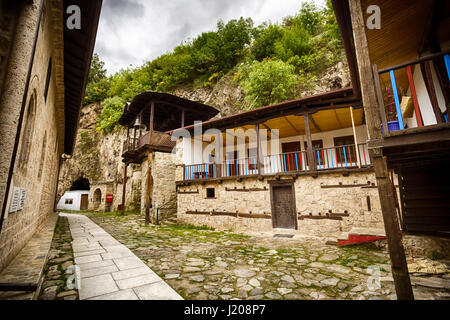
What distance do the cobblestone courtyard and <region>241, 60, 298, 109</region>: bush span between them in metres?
11.4

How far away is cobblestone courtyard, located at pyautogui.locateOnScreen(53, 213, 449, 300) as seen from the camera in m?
2.96

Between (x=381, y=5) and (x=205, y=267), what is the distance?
20.9ft

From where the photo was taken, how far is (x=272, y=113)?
9.56m

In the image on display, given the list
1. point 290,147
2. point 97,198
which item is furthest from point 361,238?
point 97,198

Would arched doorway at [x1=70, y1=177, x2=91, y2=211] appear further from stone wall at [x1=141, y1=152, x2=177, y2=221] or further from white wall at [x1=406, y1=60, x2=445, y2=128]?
white wall at [x1=406, y1=60, x2=445, y2=128]

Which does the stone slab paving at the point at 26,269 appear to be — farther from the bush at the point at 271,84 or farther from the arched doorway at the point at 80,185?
the arched doorway at the point at 80,185

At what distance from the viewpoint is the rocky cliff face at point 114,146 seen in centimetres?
1809

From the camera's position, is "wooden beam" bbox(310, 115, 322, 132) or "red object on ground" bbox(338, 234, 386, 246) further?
"wooden beam" bbox(310, 115, 322, 132)

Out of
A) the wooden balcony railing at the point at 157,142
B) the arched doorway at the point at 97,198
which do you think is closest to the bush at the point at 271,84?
the wooden balcony railing at the point at 157,142

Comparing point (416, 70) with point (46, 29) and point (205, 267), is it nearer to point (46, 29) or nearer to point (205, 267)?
point (205, 267)

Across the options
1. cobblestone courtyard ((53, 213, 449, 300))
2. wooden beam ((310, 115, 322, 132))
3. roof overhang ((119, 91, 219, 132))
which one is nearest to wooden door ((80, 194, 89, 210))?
roof overhang ((119, 91, 219, 132))

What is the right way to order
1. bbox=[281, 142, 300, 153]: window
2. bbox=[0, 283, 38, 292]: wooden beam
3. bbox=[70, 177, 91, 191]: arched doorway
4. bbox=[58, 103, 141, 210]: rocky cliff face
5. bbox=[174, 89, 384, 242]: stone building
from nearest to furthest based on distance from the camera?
bbox=[0, 283, 38, 292]: wooden beam
bbox=[174, 89, 384, 242]: stone building
bbox=[281, 142, 300, 153]: window
bbox=[58, 103, 141, 210]: rocky cliff face
bbox=[70, 177, 91, 191]: arched doorway

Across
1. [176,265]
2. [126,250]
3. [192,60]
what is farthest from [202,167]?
[192,60]
